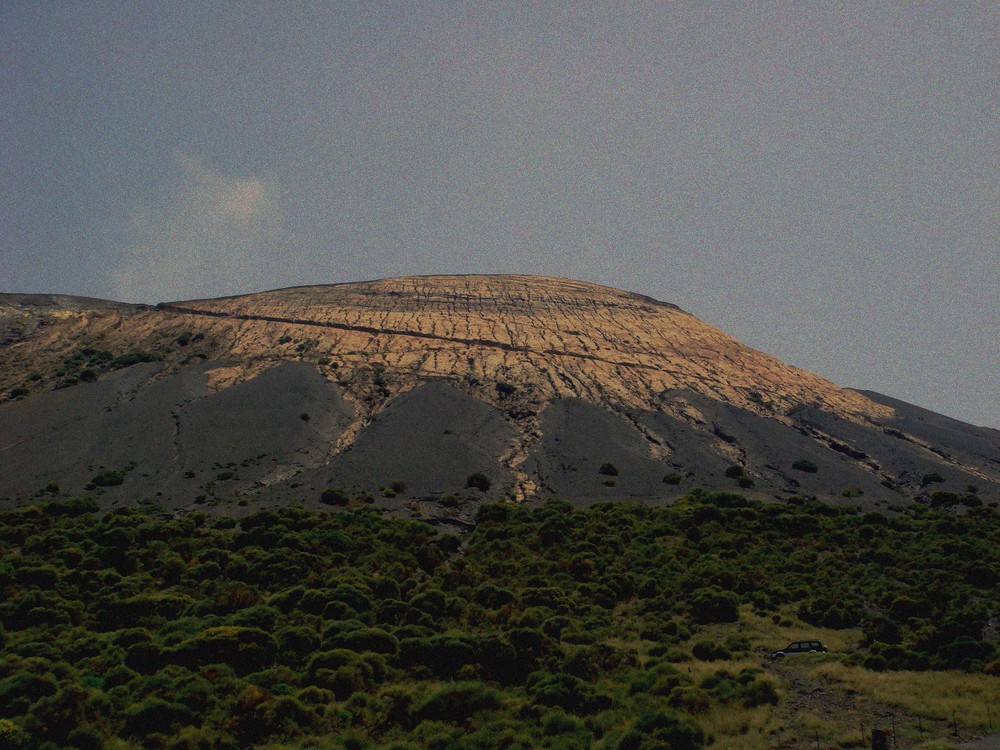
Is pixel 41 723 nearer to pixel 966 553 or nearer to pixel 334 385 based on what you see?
pixel 966 553

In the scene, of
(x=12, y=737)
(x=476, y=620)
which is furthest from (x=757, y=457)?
(x=12, y=737)

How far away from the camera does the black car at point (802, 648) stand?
110ft

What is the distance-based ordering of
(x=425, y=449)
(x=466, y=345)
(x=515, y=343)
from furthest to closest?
1. (x=515, y=343)
2. (x=466, y=345)
3. (x=425, y=449)

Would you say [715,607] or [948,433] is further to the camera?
[948,433]

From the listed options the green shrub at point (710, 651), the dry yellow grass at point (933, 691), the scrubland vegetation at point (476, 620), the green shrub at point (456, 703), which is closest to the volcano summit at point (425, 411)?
the scrubland vegetation at point (476, 620)

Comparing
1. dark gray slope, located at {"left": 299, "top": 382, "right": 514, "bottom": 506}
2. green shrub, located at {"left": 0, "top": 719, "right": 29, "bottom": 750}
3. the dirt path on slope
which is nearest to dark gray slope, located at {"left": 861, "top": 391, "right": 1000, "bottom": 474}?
dark gray slope, located at {"left": 299, "top": 382, "right": 514, "bottom": 506}

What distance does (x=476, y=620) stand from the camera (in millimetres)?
39438

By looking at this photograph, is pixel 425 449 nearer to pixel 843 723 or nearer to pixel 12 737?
pixel 12 737

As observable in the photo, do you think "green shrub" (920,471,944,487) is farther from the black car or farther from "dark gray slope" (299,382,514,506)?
the black car

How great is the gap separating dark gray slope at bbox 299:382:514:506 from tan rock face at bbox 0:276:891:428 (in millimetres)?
3333

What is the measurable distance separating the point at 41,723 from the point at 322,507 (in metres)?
34.2

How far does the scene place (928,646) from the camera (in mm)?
32844

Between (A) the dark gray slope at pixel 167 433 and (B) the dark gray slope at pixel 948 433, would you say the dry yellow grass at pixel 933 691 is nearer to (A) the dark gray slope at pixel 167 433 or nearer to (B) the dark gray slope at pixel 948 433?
(A) the dark gray slope at pixel 167 433

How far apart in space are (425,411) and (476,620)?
38624mm
